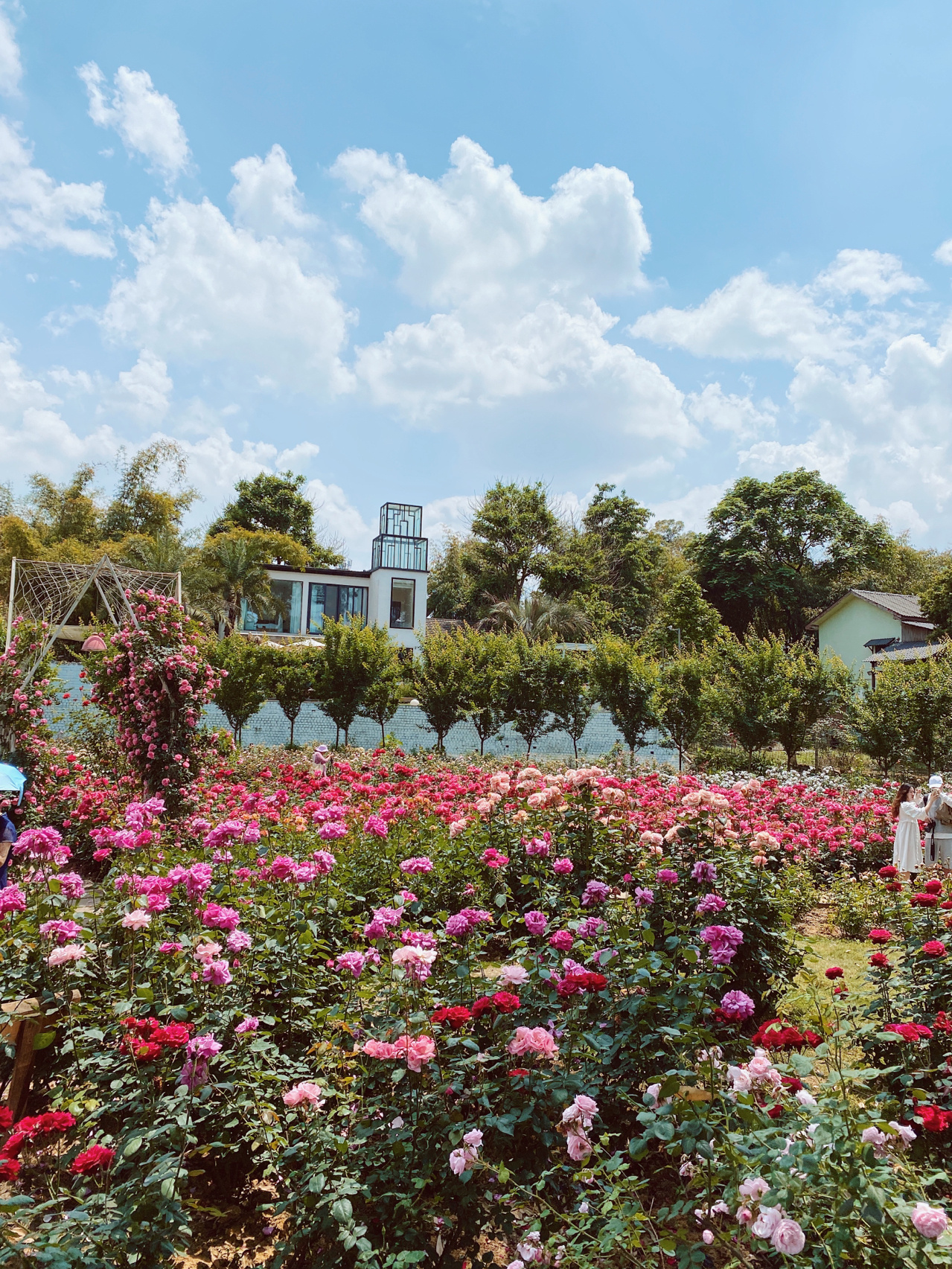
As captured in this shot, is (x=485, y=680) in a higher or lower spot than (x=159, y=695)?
higher

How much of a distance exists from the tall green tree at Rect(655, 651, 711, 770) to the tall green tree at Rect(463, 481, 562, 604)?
796 inches

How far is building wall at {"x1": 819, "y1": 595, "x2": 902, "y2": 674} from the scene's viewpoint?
3105 cm

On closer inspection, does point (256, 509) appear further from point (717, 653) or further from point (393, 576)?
point (717, 653)

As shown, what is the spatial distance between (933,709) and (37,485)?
34.8m

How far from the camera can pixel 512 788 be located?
5320 millimetres

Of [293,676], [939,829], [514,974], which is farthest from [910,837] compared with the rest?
[293,676]

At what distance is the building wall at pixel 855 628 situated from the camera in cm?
3105

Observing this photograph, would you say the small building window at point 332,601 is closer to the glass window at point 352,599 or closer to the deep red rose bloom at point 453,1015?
the glass window at point 352,599

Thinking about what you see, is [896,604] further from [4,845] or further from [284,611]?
[4,845]

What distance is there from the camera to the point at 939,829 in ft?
24.4

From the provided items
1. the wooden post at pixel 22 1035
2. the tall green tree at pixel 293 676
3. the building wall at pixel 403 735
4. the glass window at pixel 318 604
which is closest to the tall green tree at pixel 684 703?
the building wall at pixel 403 735

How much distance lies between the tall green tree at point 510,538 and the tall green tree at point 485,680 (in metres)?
18.5

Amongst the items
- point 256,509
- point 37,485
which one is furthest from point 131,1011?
→ point 256,509

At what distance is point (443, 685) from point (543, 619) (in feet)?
48.4
